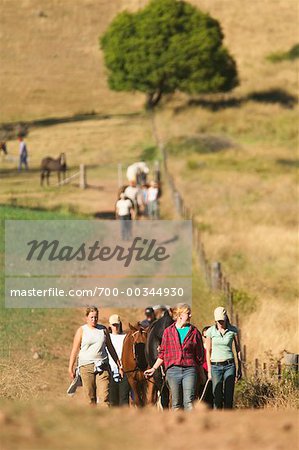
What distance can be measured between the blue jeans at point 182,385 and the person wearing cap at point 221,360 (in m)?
0.47

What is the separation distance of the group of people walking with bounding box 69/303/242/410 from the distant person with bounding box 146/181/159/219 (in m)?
17.7

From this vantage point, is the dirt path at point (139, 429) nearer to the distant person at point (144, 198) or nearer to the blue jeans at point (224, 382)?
the blue jeans at point (224, 382)

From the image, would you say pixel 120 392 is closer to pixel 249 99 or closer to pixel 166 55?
pixel 166 55

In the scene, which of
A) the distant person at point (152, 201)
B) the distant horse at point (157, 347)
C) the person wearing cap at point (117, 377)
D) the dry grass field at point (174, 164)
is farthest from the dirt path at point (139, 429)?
the distant person at point (152, 201)

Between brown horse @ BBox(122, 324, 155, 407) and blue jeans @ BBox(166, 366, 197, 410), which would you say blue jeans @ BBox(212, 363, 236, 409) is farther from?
brown horse @ BBox(122, 324, 155, 407)

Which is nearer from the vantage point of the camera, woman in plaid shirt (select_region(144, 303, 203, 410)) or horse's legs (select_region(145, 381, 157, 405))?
woman in plaid shirt (select_region(144, 303, 203, 410))

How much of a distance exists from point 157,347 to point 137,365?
580 mm

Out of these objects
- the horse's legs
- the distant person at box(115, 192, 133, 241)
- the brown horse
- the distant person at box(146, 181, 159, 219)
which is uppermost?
the distant person at box(146, 181, 159, 219)

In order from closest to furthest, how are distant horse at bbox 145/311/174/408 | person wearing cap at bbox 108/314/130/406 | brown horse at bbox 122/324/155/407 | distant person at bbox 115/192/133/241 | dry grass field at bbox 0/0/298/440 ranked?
1. dry grass field at bbox 0/0/298/440
2. distant horse at bbox 145/311/174/408
3. person wearing cap at bbox 108/314/130/406
4. brown horse at bbox 122/324/155/407
5. distant person at bbox 115/192/133/241

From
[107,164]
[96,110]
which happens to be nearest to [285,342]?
[107,164]

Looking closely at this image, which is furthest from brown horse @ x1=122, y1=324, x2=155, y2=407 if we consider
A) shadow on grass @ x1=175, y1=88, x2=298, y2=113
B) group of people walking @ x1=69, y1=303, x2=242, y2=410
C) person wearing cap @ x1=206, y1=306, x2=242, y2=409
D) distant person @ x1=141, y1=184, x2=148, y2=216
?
shadow on grass @ x1=175, y1=88, x2=298, y2=113

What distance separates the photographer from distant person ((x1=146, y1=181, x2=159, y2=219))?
30.8 m

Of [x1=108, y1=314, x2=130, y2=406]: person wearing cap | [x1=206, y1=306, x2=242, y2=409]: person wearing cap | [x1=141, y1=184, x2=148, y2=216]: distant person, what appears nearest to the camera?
[x1=206, y1=306, x2=242, y2=409]: person wearing cap

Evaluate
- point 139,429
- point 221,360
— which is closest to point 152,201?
point 221,360
